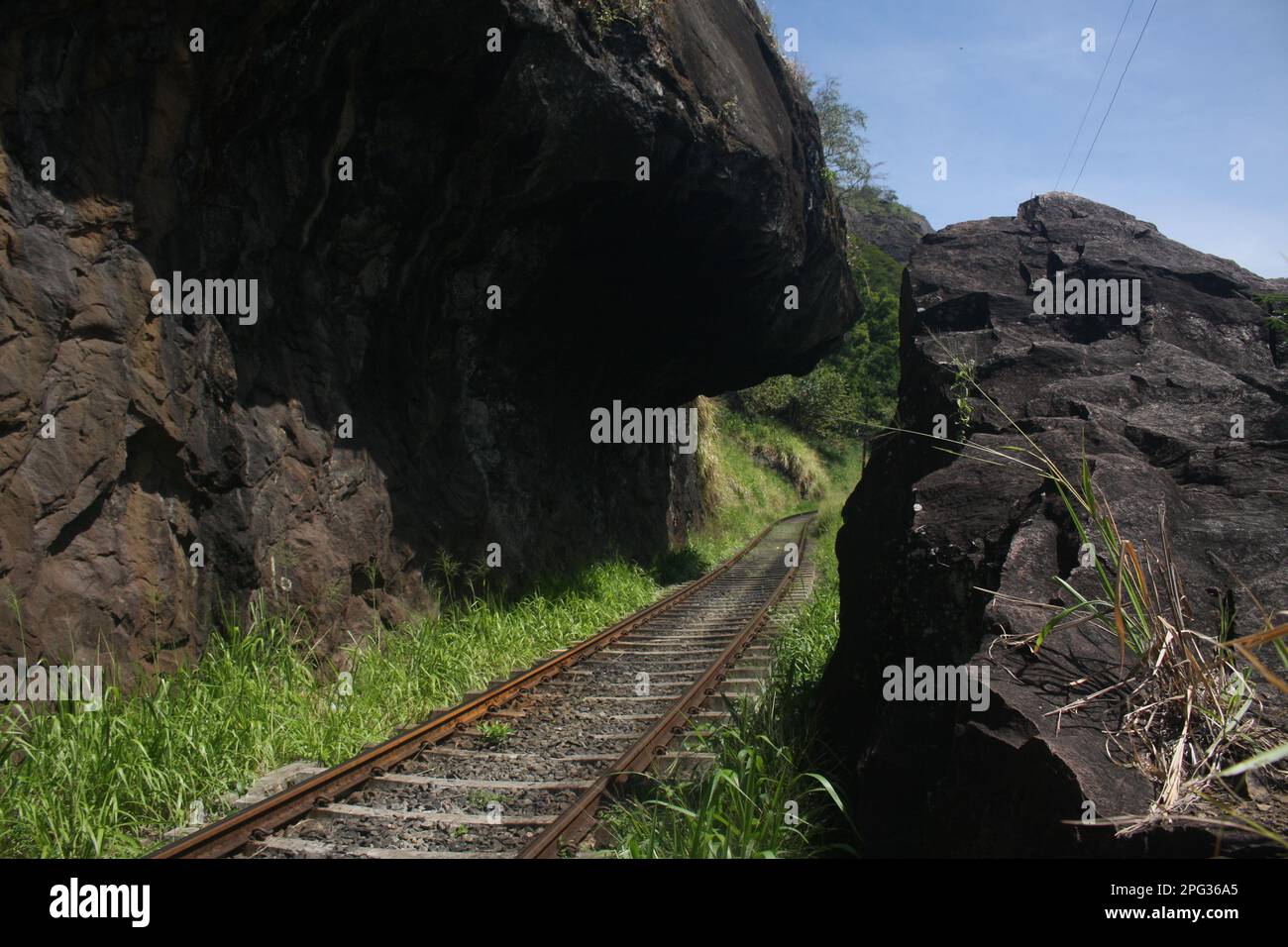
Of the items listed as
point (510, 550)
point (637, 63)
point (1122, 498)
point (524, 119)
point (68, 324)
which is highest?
point (637, 63)

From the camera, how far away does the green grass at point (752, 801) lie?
4.10m

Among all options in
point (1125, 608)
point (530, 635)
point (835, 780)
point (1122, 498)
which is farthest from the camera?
point (530, 635)

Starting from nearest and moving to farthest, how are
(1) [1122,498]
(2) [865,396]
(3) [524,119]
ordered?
1. (1) [1122,498]
2. (3) [524,119]
3. (2) [865,396]

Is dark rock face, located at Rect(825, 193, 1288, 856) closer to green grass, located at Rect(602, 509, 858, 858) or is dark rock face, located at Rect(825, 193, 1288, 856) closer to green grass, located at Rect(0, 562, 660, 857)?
green grass, located at Rect(602, 509, 858, 858)

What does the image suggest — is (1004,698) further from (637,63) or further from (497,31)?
(637,63)

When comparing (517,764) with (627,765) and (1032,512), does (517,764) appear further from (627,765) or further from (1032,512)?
(1032,512)

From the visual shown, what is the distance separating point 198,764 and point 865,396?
160 feet

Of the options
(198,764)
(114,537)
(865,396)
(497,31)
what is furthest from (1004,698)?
(865,396)

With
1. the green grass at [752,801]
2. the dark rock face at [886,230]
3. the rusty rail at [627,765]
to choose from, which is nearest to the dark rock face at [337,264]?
the rusty rail at [627,765]

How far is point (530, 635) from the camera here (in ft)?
31.8

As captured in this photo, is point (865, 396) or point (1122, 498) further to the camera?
point (865, 396)

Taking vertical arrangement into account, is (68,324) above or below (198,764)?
above

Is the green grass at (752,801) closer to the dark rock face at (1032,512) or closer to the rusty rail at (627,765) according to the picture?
the rusty rail at (627,765)

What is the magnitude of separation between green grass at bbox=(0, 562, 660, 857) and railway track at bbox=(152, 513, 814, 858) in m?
0.43
